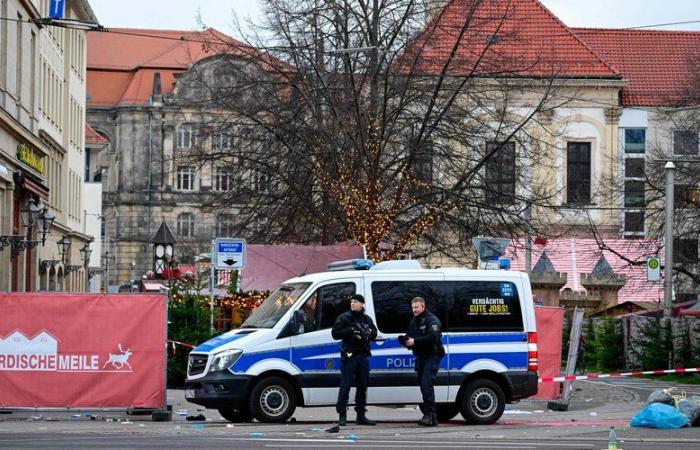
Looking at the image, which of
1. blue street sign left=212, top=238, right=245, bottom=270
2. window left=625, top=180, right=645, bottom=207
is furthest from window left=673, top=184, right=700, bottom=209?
blue street sign left=212, top=238, right=245, bottom=270

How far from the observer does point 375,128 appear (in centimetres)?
3806

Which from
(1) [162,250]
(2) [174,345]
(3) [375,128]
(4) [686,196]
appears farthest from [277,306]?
(4) [686,196]

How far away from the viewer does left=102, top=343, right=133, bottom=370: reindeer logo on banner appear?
22836mm

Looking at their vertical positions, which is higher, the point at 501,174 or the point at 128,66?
the point at 128,66

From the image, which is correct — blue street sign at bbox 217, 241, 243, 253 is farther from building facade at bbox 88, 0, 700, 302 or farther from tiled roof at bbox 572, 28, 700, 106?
tiled roof at bbox 572, 28, 700, 106

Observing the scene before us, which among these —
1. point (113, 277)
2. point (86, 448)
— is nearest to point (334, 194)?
point (86, 448)

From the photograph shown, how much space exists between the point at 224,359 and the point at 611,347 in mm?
28515

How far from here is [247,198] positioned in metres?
42.6

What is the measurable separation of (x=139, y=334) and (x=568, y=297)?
4673cm

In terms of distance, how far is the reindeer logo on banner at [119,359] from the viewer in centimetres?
2284

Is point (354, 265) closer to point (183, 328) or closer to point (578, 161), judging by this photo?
point (183, 328)

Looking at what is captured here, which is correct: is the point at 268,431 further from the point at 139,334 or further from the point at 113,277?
the point at 113,277

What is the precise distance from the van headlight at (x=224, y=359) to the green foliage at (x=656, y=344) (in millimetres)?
22803

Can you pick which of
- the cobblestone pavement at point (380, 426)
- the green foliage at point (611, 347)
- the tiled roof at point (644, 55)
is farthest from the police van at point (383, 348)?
the tiled roof at point (644, 55)
